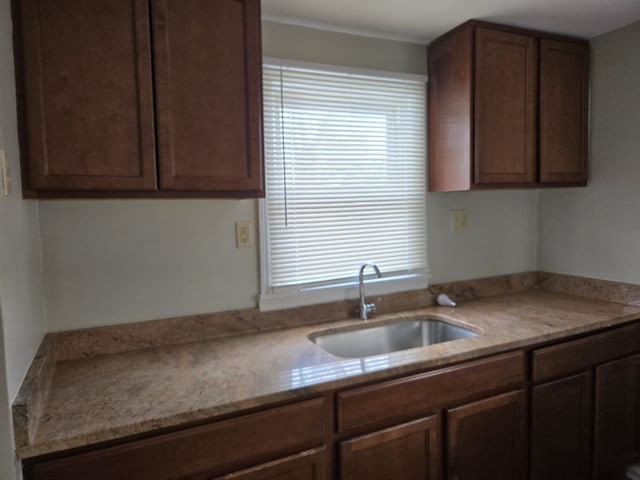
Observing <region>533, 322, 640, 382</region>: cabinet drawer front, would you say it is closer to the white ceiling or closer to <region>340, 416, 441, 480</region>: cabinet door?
<region>340, 416, 441, 480</region>: cabinet door

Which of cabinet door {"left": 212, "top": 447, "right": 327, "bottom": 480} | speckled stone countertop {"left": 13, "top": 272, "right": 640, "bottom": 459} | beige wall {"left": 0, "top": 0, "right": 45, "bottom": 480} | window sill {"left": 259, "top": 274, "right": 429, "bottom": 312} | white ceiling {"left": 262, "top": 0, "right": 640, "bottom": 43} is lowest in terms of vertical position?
cabinet door {"left": 212, "top": 447, "right": 327, "bottom": 480}

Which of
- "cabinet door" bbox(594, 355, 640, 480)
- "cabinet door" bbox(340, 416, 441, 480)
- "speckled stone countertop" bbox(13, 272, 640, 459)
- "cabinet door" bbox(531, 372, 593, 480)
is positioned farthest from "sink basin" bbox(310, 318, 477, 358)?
"cabinet door" bbox(594, 355, 640, 480)

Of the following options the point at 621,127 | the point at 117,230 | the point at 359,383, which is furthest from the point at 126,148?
the point at 621,127

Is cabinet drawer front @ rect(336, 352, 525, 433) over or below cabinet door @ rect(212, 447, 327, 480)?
over

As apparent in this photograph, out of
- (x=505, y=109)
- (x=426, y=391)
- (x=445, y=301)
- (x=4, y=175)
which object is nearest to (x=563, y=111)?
(x=505, y=109)

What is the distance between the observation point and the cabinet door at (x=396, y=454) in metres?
1.42

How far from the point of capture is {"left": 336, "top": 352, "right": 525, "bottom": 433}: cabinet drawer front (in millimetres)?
1406

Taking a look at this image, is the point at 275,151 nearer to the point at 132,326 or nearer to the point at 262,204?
the point at 262,204

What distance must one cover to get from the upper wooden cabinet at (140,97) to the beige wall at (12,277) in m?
0.07

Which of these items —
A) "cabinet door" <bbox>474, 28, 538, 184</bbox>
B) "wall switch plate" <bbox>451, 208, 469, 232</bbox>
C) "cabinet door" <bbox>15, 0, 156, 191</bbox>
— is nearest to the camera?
"cabinet door" <bbox>15, 0, 156, 191</bbox>

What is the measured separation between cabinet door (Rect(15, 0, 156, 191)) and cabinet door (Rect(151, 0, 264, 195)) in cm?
5

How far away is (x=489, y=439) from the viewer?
168cm

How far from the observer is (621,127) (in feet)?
7.22

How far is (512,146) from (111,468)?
2.10 m
